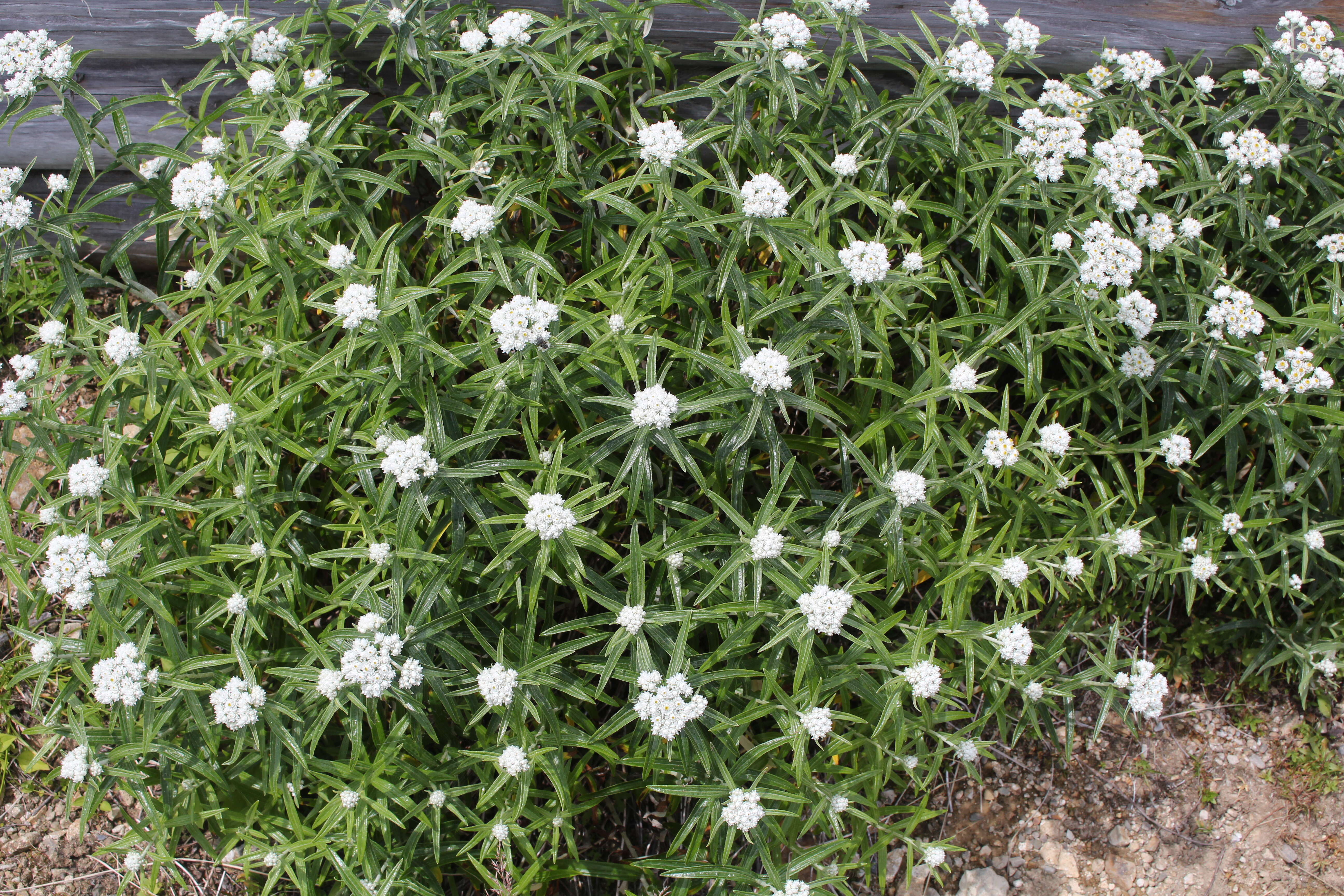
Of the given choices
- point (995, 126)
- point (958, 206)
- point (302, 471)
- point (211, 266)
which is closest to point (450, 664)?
point (302, 471)

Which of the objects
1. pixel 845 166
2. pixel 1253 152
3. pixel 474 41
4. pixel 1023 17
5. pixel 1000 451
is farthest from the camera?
pixel 1023 17

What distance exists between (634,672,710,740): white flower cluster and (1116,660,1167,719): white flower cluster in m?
1.57

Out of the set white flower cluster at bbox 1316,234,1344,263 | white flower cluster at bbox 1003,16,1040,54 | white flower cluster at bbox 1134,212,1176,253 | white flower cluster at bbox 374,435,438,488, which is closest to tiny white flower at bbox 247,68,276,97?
white flower cluster at bbox 374,435,438,488

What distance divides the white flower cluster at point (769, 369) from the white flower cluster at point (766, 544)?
47 cm

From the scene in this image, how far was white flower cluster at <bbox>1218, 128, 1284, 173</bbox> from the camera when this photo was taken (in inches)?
132

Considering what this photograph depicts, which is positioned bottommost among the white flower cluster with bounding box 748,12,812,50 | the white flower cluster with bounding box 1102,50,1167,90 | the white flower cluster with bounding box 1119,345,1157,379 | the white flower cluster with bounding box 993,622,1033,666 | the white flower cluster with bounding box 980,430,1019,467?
the white flower cluster with bounding box 993,622,1033,666

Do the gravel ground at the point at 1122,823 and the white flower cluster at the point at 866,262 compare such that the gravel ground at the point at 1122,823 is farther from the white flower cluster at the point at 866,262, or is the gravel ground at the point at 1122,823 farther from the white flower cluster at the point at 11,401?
the white flower cluster at the point at 866,262

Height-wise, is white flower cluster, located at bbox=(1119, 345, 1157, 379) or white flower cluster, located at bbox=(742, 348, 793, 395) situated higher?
white flower cluster, located at bbox=(742, 348, 793, 395)

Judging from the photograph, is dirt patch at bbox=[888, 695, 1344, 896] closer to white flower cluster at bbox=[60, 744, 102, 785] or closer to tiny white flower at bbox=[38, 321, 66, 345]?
white flower cluster at bbox=[60, 744, 102, 785]

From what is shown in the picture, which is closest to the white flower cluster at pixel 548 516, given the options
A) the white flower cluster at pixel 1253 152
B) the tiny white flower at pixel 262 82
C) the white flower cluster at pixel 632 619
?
the white flower cluster at pixel 632 619

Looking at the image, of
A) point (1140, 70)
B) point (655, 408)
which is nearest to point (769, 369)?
point (655, 408)

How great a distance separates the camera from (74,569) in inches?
102

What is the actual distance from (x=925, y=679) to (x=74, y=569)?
278cm

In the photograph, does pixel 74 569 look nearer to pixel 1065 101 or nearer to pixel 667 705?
pixel 667 705
